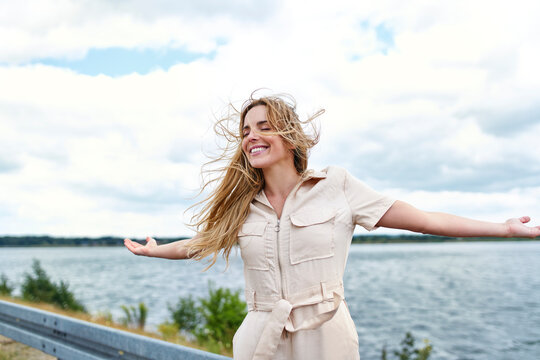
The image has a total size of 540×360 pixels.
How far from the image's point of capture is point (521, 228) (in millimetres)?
2316

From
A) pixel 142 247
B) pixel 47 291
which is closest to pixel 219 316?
pixel 47 291

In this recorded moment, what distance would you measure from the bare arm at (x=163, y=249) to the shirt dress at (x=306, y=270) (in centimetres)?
50

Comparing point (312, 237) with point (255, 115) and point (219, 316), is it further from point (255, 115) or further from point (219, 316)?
point (219, 316)

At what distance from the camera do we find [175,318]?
11.7 meters

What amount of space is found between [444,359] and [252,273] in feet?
47.5

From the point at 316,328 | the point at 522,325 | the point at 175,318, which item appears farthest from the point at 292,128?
the point at 522,325

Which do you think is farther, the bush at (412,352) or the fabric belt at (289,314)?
the bush at (412,352)

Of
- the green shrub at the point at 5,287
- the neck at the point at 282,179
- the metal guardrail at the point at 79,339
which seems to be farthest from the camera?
the green shrub at the point at 5,287

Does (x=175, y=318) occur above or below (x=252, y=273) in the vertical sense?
below

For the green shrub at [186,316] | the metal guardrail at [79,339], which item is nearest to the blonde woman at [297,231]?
the metal guardrail at [79,339]

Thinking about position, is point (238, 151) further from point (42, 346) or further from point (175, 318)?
point (175, 318)

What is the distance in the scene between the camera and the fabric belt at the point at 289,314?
237cm

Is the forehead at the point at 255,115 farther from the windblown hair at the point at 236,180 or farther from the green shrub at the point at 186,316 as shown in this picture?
the green shrub at the point at 186,316

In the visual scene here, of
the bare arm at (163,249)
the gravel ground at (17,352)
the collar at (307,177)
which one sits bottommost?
the gravel ground at (17,352)
